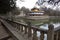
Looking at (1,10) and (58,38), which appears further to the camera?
(1,10)

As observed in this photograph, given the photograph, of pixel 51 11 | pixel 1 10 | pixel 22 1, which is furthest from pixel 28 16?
pixel 1 10

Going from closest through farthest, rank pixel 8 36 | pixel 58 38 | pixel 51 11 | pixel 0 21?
pixel 58 38 < pixel 8 36 < pixel 51 11 < pixel 0 21

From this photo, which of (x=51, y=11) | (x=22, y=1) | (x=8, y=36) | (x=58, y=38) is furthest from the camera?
(x=22, y=1)

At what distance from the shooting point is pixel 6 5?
265cm

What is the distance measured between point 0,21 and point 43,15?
4.55 ft

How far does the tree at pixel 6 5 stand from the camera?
8.62 ft

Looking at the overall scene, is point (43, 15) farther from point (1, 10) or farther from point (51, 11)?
point (1, 10)

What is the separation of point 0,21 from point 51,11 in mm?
1626

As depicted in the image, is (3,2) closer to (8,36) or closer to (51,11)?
(8,36)

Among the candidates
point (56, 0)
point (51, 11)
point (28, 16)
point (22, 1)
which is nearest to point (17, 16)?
point (28, 16)

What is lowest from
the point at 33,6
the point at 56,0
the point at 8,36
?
the point at 8,36

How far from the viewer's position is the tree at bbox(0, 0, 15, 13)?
8.62 ft

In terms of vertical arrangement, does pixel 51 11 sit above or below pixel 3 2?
below

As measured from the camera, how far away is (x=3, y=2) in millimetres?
2668
